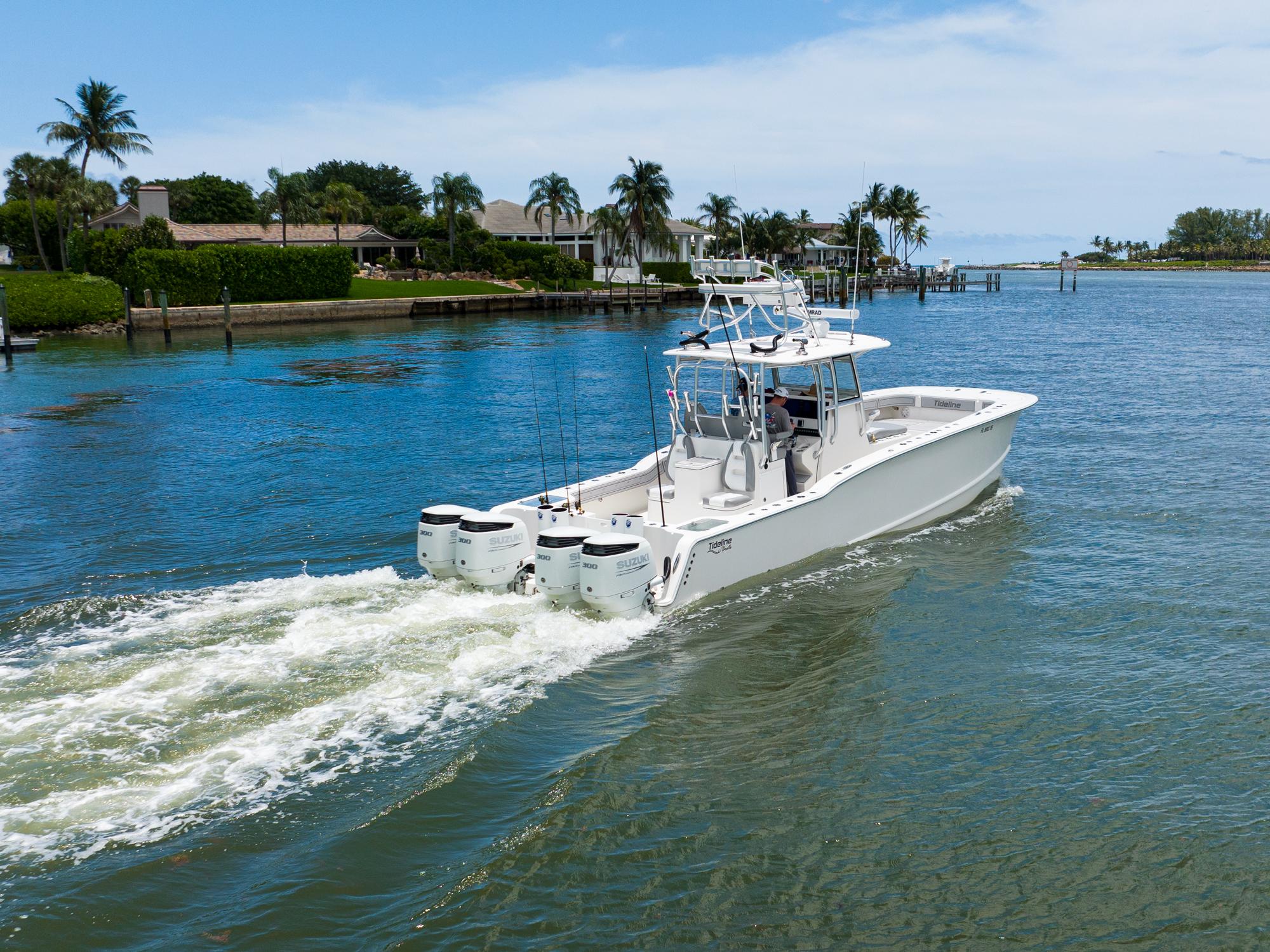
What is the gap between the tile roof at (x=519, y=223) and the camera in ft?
293

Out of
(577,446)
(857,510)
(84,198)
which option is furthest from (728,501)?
(84,198)

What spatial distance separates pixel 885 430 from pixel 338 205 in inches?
2910

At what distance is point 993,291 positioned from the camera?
11031cm

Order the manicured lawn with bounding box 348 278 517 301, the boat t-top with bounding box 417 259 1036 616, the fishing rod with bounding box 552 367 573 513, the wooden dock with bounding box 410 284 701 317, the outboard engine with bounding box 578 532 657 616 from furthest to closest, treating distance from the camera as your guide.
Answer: the manicured lawn with bounding box 348 278 517 301 → the wooden dock with bounding box 410 284 701 317 → the fishing rod with bounding box 552 367 573 513 → the boat t-top with bounding box 417 259 1036 616 → the outboard engine with bounding box 578 532 657 616

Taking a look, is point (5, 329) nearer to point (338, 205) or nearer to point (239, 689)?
point (239, 689)

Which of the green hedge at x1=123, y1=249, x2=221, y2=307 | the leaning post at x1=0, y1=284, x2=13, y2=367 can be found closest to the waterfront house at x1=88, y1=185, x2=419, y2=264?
the green hedge at x1=123, y1=249, x2=221, y2=307

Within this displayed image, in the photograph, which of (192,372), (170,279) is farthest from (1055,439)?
(170,279)

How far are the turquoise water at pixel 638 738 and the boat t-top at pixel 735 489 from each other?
39 cm

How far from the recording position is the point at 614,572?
968 centimetres

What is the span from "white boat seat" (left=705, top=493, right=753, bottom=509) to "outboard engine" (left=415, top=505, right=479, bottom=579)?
2953mm

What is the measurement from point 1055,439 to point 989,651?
12431 millimetres

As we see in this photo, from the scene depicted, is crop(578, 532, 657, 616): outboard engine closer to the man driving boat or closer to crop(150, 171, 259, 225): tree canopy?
the man driving boat

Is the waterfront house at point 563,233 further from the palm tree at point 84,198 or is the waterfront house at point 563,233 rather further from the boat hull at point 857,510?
the boat hull at point 857,510

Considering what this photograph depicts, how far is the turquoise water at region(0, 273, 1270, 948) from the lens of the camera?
20.2ft
